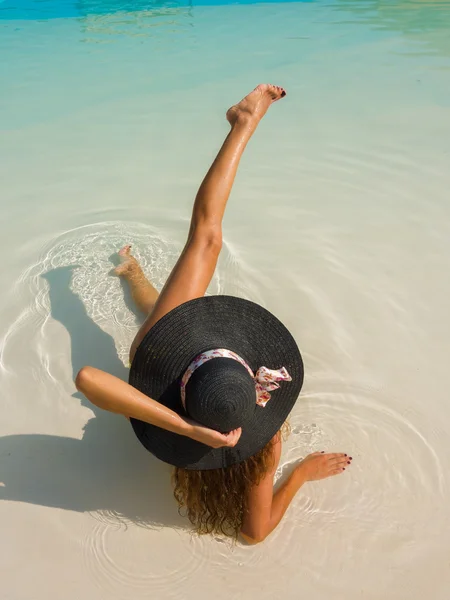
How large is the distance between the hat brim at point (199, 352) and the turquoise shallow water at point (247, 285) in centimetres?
51

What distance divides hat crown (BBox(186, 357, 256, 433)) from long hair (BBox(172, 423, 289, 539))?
401mm

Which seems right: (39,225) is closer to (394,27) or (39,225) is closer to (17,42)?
(17,42)

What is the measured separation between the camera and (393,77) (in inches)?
238

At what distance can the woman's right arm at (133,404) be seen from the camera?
1.77 m

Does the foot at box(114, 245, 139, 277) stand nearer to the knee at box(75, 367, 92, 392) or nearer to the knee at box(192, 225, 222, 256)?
the knee at box(192, 225, 222, 256)

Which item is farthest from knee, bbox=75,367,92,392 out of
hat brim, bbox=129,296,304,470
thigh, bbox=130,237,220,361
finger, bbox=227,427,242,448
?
thigh, bbox=130,237,220,361

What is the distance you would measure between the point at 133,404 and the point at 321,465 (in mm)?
1096

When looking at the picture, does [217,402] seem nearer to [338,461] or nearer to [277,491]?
[277,491]

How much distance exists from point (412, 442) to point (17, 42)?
293 inches

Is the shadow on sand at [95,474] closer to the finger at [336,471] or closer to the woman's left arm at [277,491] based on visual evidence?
the woman's left arm at [277,491]

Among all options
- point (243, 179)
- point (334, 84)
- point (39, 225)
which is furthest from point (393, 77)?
point (39, 225)

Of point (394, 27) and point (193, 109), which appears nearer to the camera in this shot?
point (193, 109)

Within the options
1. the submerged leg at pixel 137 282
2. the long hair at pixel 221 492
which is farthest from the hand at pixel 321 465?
the submerged leg at pixel 137 282

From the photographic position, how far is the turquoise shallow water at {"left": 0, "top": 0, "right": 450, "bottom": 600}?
2.27m
